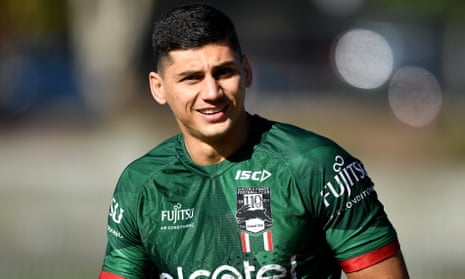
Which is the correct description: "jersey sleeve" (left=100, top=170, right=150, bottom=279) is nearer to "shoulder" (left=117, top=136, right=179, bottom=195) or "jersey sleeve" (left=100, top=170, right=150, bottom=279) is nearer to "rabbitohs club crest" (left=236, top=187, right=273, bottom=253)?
"shoulder" (left=117, top=136, right=179, bottom=195)

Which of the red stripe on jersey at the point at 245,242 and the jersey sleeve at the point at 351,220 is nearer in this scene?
the jersey sleeve at the point at 351,220

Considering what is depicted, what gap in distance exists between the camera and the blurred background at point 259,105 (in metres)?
11.9

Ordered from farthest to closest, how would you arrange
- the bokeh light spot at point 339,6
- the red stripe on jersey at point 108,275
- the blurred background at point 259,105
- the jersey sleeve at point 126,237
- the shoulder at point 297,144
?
the bokeh light spot at point 339,6 → the blurred background at point 259,105 → the red stripe on jersey at point 108,275 → the jersey sleeve at point 126,237 → the shoulder at point 297,144

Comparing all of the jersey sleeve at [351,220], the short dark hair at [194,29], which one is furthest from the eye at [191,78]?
the jersey sleeve at [351,220]

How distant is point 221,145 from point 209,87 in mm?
336

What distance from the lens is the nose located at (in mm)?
4355

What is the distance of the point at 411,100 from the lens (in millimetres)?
26688

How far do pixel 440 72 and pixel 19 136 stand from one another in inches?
465

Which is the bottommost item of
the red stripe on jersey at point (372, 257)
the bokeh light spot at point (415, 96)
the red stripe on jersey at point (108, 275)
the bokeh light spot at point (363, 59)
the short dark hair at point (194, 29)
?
the red stripe on jersey at point (372, 257)

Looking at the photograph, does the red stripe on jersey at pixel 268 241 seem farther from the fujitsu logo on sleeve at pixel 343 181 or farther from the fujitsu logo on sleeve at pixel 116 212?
the fujitsu logo on sleeve at pixel 116 212

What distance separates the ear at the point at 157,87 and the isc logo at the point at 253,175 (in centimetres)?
47

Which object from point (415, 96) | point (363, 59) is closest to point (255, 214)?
point (415, 96)

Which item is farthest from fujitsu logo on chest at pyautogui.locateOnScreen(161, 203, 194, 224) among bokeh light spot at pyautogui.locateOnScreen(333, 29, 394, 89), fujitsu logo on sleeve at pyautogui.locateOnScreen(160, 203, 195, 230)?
bokeh light spot at pyautogui.locateOnScreen(333, 29, 394, 89)

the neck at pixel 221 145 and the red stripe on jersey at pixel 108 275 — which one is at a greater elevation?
the neck at pixel 221 145
